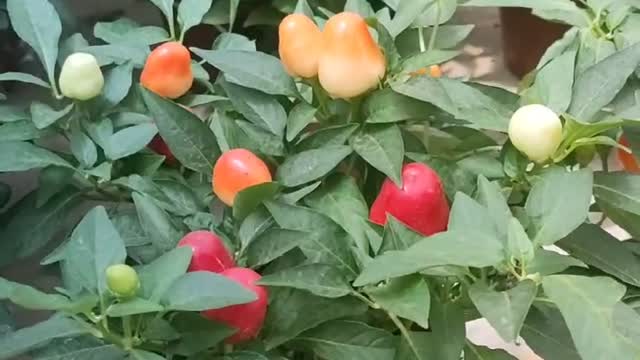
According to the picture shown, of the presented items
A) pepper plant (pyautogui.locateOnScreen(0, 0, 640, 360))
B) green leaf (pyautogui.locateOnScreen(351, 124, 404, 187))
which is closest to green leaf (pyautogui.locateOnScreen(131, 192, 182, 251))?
pepper plant (pyautogui.locateOnScreen(0, 0, 640, 360))

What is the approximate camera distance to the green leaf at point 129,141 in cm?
63

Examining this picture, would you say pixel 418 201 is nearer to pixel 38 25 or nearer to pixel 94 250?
pixel 94 250

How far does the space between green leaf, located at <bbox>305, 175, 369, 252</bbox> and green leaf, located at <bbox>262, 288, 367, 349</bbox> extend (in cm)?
4

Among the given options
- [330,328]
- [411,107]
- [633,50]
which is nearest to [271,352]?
[330,328]

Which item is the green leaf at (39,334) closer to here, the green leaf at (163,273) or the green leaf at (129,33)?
the green leaf at (163,273)

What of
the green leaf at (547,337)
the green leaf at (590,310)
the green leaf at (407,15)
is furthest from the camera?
the green leaf at (407,15)

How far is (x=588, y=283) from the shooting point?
1.51 ft

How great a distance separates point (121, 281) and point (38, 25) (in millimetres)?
288

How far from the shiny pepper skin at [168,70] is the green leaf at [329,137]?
0.13m

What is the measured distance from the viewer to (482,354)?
0.54 meters

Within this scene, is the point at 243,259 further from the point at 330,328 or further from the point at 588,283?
the point at 588,283

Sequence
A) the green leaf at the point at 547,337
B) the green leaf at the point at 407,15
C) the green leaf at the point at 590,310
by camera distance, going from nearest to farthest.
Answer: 1. the green leaf at the point at 590,310
2. the green leaf at the point at 547,337
3. the green leaf at the point at 407,15

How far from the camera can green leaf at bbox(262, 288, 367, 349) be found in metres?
0.52

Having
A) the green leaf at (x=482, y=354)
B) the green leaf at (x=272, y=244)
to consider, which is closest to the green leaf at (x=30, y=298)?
the green leaf at (x=272, y=244)
